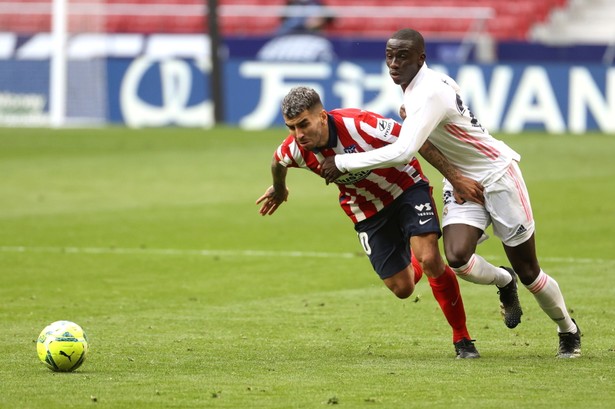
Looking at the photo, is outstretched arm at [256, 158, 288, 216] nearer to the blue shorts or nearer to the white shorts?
the blue shorts

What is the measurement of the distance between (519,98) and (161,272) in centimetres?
1549

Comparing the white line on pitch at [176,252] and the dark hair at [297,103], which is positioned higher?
the dark hair at [297,103]

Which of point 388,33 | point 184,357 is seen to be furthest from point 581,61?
point 184,357

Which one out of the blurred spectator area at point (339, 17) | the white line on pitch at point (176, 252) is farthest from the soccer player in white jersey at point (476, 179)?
the blurred spectator area at point (339, 17)

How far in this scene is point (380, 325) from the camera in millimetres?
10211

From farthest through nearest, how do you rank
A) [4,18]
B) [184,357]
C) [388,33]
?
[4,18] < [388,33] < [184,357]

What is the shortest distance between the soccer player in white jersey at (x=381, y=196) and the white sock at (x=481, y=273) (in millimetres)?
156

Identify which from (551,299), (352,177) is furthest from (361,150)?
(551,299)

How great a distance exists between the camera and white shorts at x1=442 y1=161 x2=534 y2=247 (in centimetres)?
862

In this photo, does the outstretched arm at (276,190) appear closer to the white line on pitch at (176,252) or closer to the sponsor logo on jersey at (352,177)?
the sponsor logo on jersey at (352,177)

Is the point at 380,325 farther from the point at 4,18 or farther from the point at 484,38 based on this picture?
the point at 4,18

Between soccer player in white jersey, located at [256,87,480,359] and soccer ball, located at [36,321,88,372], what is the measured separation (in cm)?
193

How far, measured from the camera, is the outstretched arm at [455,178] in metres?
8.58

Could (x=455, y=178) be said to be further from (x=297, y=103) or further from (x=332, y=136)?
(x=297, y=103)
